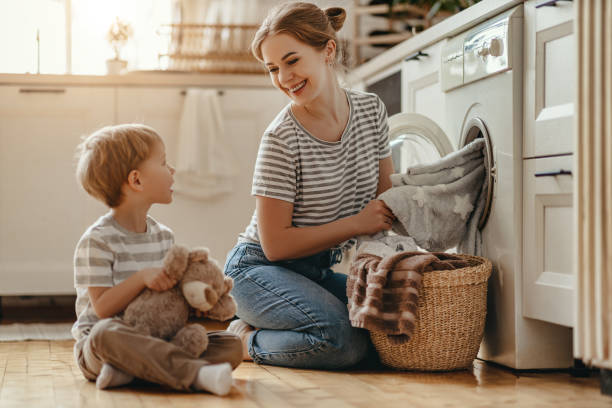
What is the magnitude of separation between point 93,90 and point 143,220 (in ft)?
4.69

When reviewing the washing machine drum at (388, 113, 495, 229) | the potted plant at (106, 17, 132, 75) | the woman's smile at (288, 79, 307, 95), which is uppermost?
the potted plant at (106, 17, 132, 75)

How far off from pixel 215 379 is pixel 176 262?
0.79ft

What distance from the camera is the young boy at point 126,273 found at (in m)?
1.53

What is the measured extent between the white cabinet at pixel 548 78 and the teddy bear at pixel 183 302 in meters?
0.74

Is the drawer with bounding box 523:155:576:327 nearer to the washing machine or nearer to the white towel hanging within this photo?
the washing machine

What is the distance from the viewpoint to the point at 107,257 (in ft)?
5.42

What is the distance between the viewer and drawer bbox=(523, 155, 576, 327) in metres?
1.60

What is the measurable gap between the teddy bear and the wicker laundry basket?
418 mm

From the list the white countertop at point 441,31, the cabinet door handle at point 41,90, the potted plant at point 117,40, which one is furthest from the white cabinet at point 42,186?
the white countertop at point 441,31

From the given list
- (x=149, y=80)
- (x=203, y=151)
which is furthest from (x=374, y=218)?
(x=149, y=80)

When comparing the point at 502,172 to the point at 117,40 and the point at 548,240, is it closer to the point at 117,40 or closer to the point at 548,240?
the point at 548,240

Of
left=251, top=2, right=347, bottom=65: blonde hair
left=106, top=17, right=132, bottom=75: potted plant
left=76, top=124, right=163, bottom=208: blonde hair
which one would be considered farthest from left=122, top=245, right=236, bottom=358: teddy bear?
left=106, top=17, right=132, bottom=75: potted plant

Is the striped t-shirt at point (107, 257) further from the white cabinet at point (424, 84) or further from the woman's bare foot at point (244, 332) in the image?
the white cabinet at point (424, 84)

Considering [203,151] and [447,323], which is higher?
[203,151]
